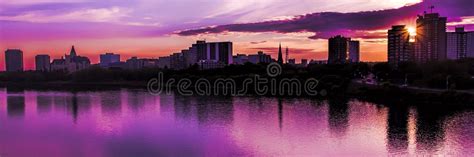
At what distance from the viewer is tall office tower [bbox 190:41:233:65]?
3434 centimetres

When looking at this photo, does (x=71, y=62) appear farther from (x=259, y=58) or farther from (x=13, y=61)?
(x=259, y=58)

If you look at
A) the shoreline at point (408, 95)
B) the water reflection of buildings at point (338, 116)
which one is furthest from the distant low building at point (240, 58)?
the water reflection of buildings at point (338, 116)

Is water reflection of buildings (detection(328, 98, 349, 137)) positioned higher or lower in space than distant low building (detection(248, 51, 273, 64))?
lower

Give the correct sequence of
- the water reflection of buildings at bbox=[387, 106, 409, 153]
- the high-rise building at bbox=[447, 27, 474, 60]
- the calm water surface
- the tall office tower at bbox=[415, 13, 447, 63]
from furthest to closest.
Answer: the high-rise building at bbox=[447, 27, 474, 60] < the tall office tower at bbox=[415, 13, 447, 63] < the water reflection of buildings at bbox=[387, 106, 409, 153] < the calm water surface

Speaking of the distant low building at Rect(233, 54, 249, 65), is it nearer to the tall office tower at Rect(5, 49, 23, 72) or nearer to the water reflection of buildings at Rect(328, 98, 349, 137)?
the tall office tower at Rect(5, 49, 23, 72)

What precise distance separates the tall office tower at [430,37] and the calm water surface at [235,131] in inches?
478

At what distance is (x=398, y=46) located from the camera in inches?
892

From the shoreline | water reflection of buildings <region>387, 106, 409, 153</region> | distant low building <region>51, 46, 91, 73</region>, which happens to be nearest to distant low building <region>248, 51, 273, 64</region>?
distant low building <region>51, 46, 91, 73</region>

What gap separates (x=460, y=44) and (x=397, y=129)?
1952 centimetres

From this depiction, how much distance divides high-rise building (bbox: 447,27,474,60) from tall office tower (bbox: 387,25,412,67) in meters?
3.71

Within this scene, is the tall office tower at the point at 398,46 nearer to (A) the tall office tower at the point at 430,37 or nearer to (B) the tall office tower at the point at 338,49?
(A) the tall office tower at the point at 430,37

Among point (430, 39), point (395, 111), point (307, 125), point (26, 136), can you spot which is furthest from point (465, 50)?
point (26, 136)

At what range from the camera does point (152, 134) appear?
7.32m

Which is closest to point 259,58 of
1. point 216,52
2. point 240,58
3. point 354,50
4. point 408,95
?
point 240,58
